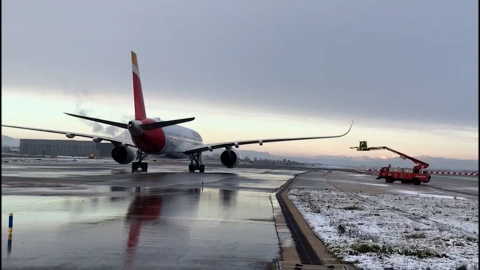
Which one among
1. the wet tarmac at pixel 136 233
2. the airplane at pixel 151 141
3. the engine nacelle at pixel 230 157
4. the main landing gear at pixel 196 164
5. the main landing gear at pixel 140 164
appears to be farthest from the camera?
the main landing gear at pixel 196 164

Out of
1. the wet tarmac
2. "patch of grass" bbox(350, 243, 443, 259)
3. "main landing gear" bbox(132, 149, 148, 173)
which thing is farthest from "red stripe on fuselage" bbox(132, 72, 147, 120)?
"patch of grass" bbox(350, 243, 443, 259)

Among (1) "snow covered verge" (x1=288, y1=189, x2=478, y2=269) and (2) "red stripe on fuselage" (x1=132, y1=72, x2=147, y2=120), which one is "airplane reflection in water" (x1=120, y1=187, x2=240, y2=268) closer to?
(1) "snow covered verge" (x1=288, y1=189, x2=478, y2=269)

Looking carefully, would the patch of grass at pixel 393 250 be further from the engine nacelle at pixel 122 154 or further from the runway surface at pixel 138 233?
the engine nacelle at pixel 122 154

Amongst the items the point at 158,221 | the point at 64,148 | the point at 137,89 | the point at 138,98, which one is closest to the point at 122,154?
the point at 138,98

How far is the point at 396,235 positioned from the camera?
11.0 metres

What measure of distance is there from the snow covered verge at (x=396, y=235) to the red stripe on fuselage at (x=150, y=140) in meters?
23.6

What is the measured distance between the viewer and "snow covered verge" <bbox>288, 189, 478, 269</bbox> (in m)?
8.20

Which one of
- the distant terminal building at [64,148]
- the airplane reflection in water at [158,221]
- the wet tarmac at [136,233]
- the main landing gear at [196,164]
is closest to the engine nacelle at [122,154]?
the main landing gear at [196,164]

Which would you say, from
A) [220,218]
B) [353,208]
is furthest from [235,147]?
[220,218]

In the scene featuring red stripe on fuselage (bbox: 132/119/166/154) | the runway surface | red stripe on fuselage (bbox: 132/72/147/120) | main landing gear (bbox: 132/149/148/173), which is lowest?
the runway surface

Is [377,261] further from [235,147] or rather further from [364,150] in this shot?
[364,150]

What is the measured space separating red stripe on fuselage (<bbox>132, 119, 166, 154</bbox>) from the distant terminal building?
108165 millimetres

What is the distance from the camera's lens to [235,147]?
47.7 metres

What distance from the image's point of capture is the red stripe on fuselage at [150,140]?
3884 cm
